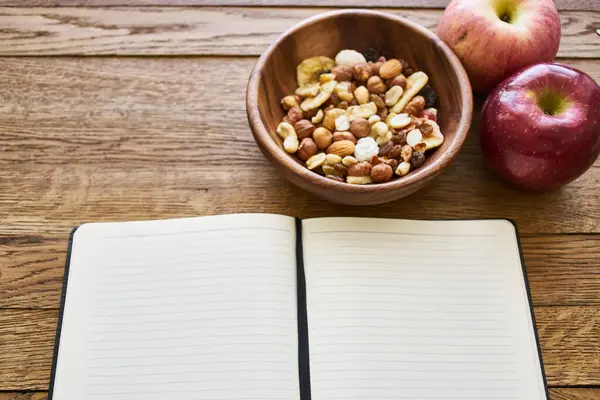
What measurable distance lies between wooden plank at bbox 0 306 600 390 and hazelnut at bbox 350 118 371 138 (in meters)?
0.29

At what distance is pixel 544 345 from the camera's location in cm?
65

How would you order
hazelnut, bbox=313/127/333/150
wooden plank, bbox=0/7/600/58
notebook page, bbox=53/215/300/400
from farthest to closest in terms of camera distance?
wooden plank, bbox=0/7/600/58
hazelnut, bbox=313/127/333/150
notebook page, bbox=53/215/300/400

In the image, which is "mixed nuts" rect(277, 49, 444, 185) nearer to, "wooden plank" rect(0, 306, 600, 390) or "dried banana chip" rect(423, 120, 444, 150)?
"dried banana chip" rect(423, 120, 444, 150)

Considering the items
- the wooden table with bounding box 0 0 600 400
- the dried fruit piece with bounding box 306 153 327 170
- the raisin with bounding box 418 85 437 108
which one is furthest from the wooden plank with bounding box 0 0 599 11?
the dried fruit piece with bounding box 306 153 327 170

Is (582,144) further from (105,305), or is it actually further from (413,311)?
(105,305)

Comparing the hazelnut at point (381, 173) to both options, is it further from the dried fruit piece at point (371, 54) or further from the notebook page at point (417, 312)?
the dried fruit piece at point (371, 54)

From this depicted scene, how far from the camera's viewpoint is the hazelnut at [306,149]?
0.70 meters

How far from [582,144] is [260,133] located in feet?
1.19

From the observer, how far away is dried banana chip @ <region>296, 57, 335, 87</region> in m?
0.77

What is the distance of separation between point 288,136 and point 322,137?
1.6 inches

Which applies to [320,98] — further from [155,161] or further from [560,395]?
[560,395]

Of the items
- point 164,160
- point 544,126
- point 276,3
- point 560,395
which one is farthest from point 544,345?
point 276,3

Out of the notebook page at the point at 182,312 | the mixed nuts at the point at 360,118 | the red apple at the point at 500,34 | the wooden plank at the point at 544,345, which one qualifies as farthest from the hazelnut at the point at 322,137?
the wooden plank at the point at 544,345

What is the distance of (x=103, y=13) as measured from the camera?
876 mm
